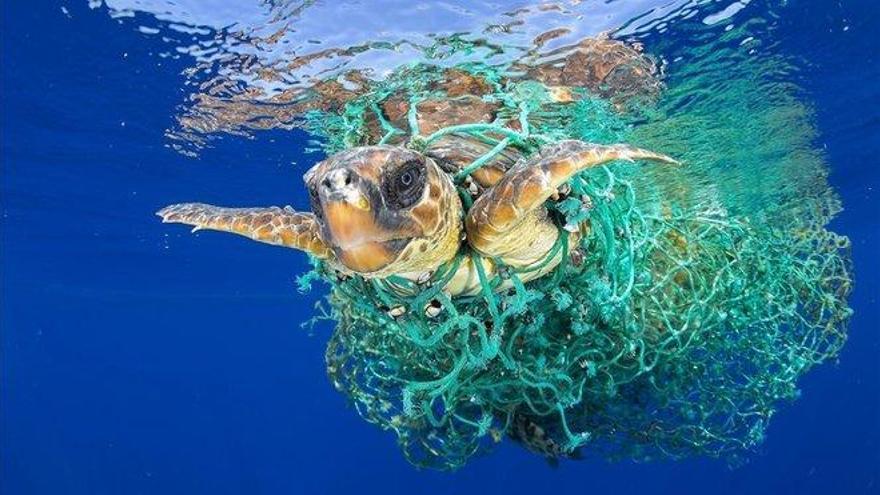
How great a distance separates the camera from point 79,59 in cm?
803

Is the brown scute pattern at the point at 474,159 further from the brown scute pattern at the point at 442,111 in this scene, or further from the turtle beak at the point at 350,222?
the brown scute pattern at the point at 442,111

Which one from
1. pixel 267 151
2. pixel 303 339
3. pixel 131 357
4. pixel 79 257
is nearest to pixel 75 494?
pixel 303 339

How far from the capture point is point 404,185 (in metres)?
2.72

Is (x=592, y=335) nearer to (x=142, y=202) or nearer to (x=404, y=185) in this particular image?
(x=404, y=185)

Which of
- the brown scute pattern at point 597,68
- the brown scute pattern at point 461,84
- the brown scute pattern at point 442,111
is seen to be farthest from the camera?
the brown scute pattern at point 442,111

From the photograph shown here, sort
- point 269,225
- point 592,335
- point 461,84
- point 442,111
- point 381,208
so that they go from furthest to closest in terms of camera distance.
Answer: point 442,111, point 461,84, point 592,335, point 269,225, point 381,208

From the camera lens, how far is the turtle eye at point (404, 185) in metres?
2.66

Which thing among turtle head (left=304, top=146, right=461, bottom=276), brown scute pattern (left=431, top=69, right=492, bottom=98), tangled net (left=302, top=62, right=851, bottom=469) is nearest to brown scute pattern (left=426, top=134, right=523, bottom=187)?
tangled net (left=302, top=62, right=851, bottom=469)

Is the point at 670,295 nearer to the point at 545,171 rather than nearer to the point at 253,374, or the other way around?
the point at 545,171

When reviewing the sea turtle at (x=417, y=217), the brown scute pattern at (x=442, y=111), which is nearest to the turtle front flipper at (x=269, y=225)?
the sea turtle at (x=417, y=217)

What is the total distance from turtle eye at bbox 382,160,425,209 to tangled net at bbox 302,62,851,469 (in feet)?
1.83

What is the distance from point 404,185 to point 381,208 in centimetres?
20

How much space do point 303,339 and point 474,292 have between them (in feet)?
193

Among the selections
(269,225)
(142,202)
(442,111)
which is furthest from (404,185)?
(142,202)
